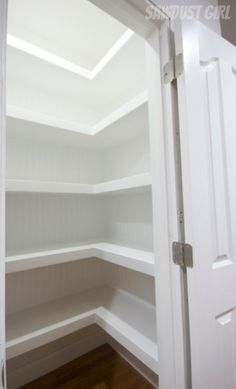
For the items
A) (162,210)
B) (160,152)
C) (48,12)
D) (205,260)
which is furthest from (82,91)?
(205,260)

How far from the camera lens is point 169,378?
781mm

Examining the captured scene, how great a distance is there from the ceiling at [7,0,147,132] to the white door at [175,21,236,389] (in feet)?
1.82

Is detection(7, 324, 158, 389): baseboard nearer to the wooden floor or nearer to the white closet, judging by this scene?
the wooden floor

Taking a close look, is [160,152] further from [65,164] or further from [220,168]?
[65,164]

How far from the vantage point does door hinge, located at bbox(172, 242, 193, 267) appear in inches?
27.9

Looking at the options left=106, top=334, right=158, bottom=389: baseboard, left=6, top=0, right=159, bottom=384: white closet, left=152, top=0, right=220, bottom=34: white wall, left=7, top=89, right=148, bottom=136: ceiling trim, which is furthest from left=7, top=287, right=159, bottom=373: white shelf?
left=152, top=0, right=220, bottom=34: white wall

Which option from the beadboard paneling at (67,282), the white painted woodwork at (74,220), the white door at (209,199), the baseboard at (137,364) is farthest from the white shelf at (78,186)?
the baseboard at (137,364)

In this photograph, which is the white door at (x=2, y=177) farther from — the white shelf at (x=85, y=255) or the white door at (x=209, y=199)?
the white shelf at (x=85, y=255)

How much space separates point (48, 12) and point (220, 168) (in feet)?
4.28

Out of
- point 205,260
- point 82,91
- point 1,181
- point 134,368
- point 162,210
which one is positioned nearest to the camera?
point 1,181

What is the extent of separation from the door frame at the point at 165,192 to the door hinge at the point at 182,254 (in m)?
0.02

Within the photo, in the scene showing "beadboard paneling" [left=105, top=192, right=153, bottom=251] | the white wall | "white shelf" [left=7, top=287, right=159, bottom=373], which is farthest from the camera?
"beadboard paneling" [left=105, top=192, right=153, bottom=251]

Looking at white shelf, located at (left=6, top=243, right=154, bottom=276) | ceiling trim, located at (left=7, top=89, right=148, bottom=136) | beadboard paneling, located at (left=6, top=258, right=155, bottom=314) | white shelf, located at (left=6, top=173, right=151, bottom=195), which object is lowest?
beadboard paneling, located at (left=6, top=258, right=155, bottom=314)

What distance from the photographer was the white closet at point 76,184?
1.19 meters
